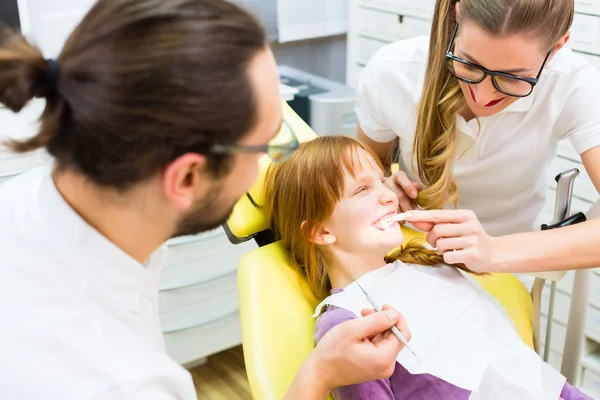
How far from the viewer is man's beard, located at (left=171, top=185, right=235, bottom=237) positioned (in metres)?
0.85

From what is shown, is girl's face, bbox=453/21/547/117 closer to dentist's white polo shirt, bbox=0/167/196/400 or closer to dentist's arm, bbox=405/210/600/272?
dentist's arm, bbox=405/210/600/272

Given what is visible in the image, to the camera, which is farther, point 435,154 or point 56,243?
point 435,154

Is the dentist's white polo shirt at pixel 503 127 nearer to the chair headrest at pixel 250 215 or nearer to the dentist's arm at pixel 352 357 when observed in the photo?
the chair headrest at pixel 250 215

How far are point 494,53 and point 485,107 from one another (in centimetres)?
17

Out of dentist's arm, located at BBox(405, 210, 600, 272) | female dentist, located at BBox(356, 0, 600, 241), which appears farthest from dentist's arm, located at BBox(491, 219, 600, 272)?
female dentist, located at BBox(356, 0, 600, 241)

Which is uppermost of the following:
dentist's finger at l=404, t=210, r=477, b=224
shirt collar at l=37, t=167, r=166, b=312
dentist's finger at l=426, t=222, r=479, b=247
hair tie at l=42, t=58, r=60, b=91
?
hair tie at l=42, t=58, r=60, b=91

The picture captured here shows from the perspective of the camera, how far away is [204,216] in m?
0.87

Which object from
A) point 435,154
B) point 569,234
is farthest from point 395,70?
point 569,234

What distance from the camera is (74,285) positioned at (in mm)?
839

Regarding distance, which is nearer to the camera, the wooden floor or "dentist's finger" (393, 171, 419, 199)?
"dentist's finger" (393, 171, 419, 199)

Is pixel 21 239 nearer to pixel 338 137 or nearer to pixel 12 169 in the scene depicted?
pixel 338 137

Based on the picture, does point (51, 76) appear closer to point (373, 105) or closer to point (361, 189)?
point (361, 189)

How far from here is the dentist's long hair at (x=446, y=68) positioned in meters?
1.15

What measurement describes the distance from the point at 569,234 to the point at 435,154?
33 centimetres
